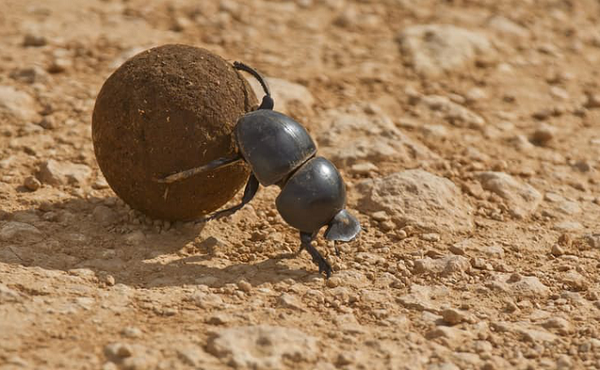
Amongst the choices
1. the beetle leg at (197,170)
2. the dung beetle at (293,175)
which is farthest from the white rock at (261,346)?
the beetle leg at (197,170)

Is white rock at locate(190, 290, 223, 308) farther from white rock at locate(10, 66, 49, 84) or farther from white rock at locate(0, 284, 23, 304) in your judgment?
white rock at locate(10, 66, 49, 84)

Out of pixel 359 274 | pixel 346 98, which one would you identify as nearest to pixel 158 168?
pixel 359 274

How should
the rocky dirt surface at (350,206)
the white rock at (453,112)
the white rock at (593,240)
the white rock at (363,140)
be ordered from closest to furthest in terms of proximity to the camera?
1. the rocky dirt surface at (350,206)
2. the white rock at (593,240)
3. the white rock at (363,140)
4. the white rock at (453,112)

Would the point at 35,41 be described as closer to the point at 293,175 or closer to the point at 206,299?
the point at 293,175

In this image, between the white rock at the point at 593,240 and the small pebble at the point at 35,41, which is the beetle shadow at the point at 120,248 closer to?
the white rock at the point at 593,240

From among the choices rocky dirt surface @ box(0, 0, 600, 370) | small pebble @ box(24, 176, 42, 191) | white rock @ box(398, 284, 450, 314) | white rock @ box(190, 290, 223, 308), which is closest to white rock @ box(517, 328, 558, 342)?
rocky dirt surface @ box(0, 0, 600, 370)

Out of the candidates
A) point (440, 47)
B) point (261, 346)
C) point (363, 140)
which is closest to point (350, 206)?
point (363, 140)
